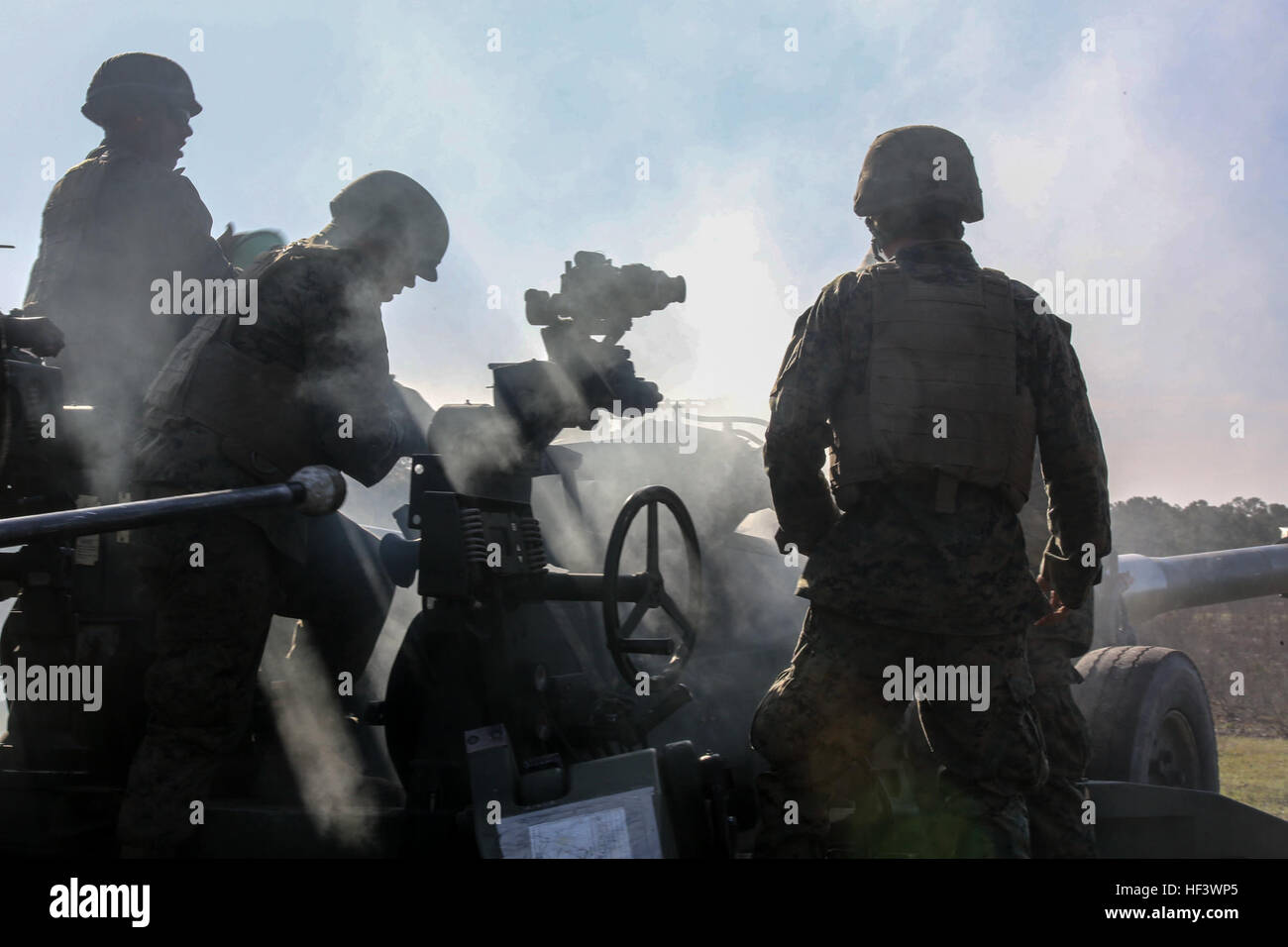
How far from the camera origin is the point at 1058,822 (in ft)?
10.1

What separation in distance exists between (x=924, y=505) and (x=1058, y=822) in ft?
3.61

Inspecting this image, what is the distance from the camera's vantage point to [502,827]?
254 cm

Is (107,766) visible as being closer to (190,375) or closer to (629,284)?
(190,375)

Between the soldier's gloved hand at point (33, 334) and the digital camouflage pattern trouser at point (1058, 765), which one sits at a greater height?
the soldier's gloved hand at point (33, 334)

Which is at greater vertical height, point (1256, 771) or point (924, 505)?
point (924, 505)

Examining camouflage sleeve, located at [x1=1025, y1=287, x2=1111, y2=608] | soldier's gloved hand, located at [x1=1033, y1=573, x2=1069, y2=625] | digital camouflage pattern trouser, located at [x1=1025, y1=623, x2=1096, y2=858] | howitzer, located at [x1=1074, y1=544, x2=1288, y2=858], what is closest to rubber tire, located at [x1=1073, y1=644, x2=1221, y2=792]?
howitzer, located at [x1=1074, y1=544, x2=1288, y2=858]

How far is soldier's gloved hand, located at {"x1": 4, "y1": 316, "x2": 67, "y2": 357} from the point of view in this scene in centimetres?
260

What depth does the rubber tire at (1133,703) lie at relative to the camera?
4.21m

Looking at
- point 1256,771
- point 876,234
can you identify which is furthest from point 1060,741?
point 1256,771

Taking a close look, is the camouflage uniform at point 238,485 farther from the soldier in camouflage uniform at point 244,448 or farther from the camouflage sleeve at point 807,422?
the camouflage sleeve at point 807,422

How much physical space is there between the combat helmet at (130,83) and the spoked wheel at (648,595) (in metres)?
2.26

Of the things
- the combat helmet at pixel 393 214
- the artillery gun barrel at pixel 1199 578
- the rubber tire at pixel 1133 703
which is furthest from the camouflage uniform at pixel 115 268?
the artillery gun barrel at pixel 1199 578

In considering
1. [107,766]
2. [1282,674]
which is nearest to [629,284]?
[107,766]

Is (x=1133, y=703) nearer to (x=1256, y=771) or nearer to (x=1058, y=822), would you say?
(x=1058, y=822)
